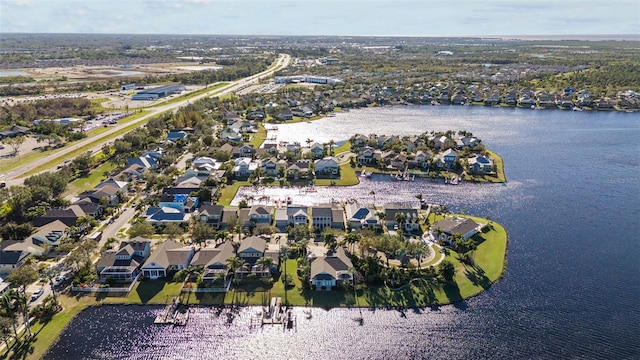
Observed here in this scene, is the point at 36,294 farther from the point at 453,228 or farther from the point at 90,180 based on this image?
the point at 453,228

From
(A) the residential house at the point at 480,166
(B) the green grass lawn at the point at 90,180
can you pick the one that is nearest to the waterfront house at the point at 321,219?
(A) the residential house at the point at 480,166

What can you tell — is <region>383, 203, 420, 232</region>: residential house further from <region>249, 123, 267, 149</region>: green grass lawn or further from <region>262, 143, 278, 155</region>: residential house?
<region>249, 123, 267, 149</region>: green grass lawn

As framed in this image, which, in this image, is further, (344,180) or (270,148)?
(270,148)

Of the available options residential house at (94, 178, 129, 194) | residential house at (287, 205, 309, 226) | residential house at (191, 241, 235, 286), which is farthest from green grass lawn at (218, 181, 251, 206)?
residential house at (191, 241, 235, 286)

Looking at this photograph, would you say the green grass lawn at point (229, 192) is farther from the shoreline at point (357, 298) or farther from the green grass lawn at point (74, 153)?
the green grass lawn at point (74, 153)

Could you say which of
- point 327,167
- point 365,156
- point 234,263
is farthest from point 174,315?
point 365,156

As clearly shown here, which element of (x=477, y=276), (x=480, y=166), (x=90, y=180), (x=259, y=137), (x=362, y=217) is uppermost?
(x=259, y=137)

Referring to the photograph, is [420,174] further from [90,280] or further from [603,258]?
[90,280]
